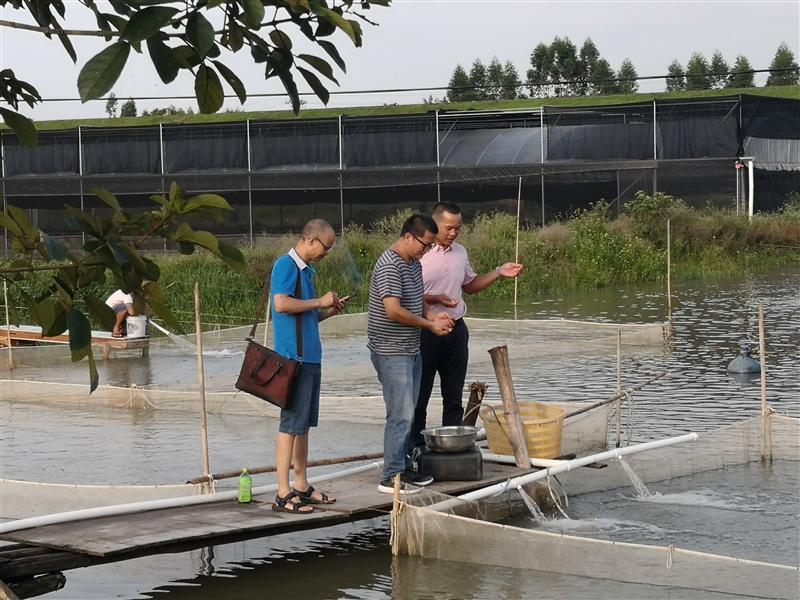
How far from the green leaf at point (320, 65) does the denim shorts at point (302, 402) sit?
151 inches

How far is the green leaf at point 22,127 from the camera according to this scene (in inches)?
113

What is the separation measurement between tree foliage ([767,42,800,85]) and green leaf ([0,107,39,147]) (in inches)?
2487

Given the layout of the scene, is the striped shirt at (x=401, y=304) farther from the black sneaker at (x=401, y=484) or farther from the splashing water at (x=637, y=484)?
the splashing water at (x=637, y=484)

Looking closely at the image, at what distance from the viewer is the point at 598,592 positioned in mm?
5961

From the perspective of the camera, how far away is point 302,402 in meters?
6.37

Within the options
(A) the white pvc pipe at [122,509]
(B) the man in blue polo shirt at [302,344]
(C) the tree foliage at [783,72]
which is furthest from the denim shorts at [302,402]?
(C) the tree foliage at [783,72]

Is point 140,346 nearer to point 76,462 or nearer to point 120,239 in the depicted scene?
point 76,462

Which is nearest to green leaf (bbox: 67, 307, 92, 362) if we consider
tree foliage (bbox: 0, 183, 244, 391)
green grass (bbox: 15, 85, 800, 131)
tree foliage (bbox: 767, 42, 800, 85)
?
tree foliage (bbox: 0, 183, 244, 391)

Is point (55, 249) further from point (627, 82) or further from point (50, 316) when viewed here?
point (627, 82)

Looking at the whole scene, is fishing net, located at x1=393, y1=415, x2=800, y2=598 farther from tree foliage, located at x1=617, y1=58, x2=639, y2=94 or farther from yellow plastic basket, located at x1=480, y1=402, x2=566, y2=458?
tree foliage, located at x1=617, y1=58, x2=639, y2=94

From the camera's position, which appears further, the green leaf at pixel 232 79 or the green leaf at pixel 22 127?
the green leaf at pixel 22 127

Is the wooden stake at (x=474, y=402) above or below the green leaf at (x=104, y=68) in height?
below

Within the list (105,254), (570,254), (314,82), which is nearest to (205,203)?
(105,254)

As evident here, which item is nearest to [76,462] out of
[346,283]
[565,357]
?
[565,357]
